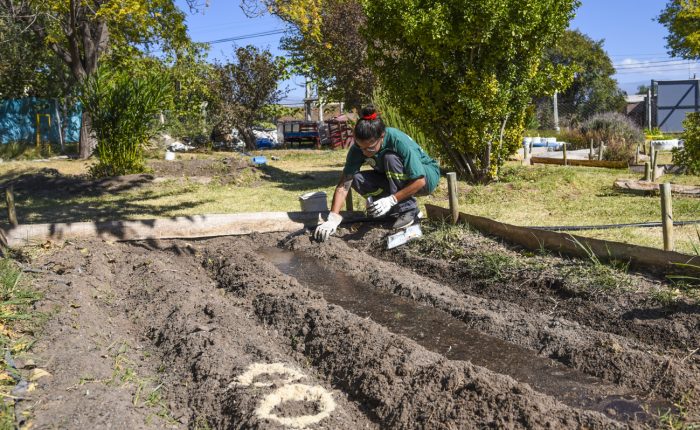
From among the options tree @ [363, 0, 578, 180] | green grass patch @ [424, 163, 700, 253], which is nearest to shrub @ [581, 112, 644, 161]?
green grass patch @ [424, 163, 700, 253]

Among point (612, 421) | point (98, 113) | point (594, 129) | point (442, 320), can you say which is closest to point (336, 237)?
point (442, 320)

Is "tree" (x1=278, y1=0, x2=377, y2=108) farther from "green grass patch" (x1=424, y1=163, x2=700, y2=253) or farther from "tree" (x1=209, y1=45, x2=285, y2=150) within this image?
"green grass patch" (x1=424, y1=163, x2=700, y2=253)

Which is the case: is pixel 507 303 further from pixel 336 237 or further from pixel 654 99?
pixel 654 99

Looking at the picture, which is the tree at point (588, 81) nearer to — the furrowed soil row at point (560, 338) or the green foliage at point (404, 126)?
the green foliage at point (404, 126)

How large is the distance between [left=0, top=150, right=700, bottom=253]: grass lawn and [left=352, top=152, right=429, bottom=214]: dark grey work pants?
5.40ft

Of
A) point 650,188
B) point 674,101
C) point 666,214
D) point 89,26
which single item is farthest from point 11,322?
point 674,101

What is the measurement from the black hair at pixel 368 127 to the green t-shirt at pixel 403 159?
25 centimetres

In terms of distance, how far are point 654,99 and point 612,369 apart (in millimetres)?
28857

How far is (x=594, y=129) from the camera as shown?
66.6 ft

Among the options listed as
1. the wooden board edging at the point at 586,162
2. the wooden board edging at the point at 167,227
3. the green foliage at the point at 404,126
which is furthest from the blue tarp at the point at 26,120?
the wooden board edging at the point at 167,227

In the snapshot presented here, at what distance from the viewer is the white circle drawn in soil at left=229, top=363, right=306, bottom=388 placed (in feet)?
12.3

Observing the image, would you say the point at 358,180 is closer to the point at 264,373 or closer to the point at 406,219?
the point at 406,219

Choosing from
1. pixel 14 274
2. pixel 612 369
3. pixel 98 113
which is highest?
pixel 98 113

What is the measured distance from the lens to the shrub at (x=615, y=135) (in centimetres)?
1727
